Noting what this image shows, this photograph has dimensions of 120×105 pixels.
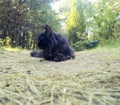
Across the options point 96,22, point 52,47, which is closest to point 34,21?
point 96,22

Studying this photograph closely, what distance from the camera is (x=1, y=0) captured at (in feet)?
55.8

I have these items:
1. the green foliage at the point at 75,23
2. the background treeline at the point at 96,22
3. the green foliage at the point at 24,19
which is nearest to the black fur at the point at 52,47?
the background treeline at the point at 96,22

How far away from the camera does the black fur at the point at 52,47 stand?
4.69 meters

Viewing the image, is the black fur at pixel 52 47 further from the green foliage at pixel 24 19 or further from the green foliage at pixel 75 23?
the green foliage at pixel 75 23

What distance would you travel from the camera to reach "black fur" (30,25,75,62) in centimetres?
469

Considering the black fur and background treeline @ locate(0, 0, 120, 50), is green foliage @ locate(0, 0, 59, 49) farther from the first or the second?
the black fur

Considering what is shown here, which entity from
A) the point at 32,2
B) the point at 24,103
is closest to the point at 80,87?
the point at 24,103

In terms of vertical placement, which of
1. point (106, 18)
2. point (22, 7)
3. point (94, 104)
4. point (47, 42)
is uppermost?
point (22, 7)

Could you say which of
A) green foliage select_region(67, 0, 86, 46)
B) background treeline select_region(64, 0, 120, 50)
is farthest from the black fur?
green foliage select_region(67, 0, 86, 46)

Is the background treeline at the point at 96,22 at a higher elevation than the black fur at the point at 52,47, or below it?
higher

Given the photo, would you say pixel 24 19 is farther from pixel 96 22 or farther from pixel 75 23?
pixel 96 22

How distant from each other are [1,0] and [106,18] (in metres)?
7.43

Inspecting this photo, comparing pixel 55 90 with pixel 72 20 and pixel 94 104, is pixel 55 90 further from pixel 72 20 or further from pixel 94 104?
pixel 72 20

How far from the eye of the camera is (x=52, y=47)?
474 cm
